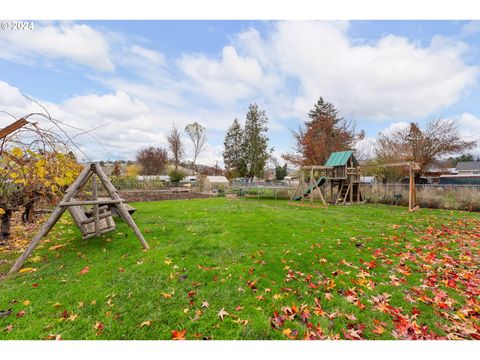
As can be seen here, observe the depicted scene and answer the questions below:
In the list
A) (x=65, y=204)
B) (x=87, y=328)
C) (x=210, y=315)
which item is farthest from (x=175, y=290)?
(x=65, y=204)

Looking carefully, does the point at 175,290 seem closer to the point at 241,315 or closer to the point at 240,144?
the point at 241,315

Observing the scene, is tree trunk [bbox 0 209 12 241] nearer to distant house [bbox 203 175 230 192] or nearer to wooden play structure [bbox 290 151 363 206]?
wooden play structure [bbox 290 151 363 206]

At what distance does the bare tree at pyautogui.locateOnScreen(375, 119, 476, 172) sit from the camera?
63.2ft

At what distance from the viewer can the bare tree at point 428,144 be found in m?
19.2

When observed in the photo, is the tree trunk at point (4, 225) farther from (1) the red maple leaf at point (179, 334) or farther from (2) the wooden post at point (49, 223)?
(1) the red maple leaf at point (179, 334)

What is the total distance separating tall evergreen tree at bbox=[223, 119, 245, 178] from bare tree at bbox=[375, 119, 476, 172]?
907 inches

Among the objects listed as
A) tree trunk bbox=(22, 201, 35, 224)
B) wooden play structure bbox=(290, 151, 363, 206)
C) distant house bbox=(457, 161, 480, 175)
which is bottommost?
tree trunk bbox=(22, 201, 35, 224)

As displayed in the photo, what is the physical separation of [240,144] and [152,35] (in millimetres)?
35265

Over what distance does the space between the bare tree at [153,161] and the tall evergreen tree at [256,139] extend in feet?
74.2

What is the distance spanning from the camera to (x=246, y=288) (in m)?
3.08

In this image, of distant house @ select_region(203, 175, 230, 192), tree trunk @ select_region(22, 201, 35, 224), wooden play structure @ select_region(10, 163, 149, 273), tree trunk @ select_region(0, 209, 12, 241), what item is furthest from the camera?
distant house @ select_region(203, 175, 230, 192)

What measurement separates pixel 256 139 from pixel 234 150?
5005mm

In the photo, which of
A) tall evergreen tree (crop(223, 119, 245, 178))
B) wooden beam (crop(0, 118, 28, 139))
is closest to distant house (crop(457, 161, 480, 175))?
tall evergreen tree (crop(223, 119, 245, 178))

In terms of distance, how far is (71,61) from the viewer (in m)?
6.09
